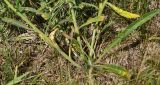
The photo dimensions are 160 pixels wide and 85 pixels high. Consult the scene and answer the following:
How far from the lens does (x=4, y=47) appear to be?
1.91 metres

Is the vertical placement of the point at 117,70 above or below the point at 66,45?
below

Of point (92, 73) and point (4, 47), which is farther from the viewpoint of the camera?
point (4, 47)

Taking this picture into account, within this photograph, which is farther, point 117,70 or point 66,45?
point 66,45

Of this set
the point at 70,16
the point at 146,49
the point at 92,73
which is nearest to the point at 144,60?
the point at 146,49

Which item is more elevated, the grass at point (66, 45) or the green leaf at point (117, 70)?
the grass at point (66, 45)

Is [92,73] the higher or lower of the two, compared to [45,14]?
lower

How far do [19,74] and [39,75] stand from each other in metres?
0.10

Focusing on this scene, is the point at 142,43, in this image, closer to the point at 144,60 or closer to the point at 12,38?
the point at 144,60

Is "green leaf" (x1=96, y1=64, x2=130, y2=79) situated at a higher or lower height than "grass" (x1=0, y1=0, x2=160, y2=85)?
lower

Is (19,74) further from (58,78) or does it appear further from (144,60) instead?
(144,60)

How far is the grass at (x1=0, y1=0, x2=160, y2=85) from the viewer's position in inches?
68.2

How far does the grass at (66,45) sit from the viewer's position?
1733 mm

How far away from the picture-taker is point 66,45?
6.33 ft

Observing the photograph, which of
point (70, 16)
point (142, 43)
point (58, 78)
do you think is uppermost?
point (70, 16)
